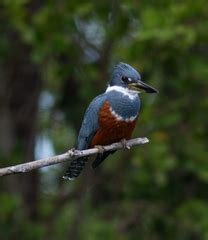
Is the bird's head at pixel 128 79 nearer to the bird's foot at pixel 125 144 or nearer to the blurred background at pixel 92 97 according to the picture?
the bird's foot at pixel 125 144

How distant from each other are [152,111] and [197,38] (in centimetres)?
88

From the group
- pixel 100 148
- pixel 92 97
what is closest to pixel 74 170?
pixel 100 148

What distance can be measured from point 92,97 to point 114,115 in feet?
9.69

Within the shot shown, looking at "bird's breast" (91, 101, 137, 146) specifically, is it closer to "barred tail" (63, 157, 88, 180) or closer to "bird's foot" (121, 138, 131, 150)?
"bird's foot" (121, 138, 131, 150)

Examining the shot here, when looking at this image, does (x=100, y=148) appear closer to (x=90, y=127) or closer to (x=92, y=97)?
(x=90, y=127)

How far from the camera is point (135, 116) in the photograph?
6.27 meters

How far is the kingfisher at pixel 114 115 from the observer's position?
6234mm

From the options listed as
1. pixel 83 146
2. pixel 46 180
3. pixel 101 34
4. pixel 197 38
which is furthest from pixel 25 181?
pixel 83 146

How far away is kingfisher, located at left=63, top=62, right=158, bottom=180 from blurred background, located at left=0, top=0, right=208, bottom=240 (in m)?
1.76

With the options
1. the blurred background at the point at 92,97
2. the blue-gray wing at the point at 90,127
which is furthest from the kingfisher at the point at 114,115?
the blurred background at the point at 92,97

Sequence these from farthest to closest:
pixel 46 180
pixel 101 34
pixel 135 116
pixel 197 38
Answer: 1. pixel 46 180
2. pixel 101 34
3. pixel 197 38
4. pixel 135 116

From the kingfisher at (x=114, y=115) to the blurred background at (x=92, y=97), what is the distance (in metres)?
1.76

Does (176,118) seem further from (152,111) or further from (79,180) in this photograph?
(79,180)

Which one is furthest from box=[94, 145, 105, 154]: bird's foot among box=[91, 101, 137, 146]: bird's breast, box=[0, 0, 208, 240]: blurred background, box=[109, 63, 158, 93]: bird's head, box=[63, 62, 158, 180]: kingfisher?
box=[0, 0, 208, 240]: blurred background
